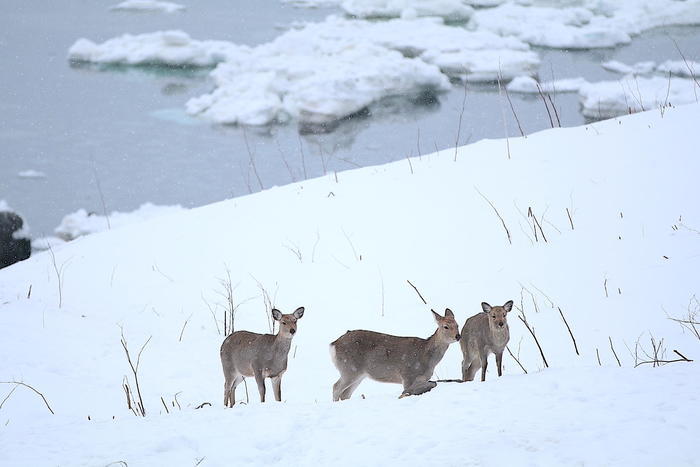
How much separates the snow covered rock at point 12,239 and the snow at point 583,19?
11590 millimetres

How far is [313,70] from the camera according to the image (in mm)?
16797

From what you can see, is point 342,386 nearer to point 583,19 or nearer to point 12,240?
point 12,240

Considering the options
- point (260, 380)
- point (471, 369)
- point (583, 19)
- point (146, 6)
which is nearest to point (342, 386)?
point (260, 380)

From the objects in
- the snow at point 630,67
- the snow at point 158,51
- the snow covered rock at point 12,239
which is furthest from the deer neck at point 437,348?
the snow at point 158,51

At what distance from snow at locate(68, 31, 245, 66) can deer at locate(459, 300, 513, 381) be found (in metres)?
14.9

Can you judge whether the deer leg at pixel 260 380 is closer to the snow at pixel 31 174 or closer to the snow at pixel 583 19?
the snow at pixel 31 174

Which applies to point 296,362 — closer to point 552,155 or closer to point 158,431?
point 158,431

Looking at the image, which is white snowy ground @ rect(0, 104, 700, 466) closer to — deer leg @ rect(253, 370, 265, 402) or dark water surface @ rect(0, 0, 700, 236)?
deer leg @ rect(253, 370, 265, 402)

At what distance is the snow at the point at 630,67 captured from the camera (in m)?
16.9

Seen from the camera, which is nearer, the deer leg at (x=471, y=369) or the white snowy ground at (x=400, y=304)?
the white snowy ground at (x=400, y=304)

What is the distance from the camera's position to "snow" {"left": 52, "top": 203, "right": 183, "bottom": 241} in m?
12.6

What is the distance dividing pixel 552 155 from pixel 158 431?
5.94 meters

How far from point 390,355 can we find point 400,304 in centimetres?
175

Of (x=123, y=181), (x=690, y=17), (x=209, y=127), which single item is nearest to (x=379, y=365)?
Result: (x=123, y=181)
